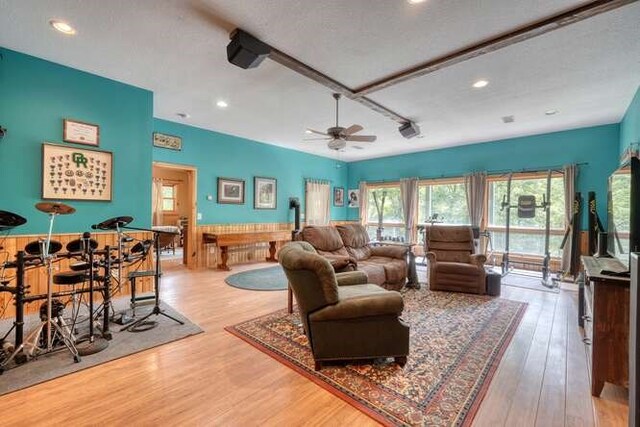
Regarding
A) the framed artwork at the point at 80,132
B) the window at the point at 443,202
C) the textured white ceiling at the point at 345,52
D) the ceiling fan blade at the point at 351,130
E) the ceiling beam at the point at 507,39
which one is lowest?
the window at the point at 443,202

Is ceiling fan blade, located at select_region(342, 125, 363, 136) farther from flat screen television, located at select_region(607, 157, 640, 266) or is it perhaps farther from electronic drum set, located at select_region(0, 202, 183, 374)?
electronic drum set, located at select_region(0, 202, 183, 374)

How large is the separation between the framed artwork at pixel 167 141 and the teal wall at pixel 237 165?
72mm

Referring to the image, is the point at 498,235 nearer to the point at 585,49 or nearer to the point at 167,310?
the point at 585,49

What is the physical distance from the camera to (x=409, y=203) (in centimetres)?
766

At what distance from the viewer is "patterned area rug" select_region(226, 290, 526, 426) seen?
70.4 inches

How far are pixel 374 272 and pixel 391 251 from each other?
869 mm

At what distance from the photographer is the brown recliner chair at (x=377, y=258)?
384cm

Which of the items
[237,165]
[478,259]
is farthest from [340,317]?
[237,165]

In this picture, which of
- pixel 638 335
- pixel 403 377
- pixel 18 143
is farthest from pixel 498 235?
pixel 18 143

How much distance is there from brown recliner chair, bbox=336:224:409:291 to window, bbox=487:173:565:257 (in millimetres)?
3359

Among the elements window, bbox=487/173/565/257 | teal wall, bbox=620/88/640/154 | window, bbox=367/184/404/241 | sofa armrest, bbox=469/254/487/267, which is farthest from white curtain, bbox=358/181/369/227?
teal wall, bbox=620/88/640/154

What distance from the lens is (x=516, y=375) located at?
2.16m

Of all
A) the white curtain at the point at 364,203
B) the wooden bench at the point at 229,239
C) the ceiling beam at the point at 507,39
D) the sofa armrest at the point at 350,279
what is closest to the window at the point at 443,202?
the white curtain at the point at 364,203

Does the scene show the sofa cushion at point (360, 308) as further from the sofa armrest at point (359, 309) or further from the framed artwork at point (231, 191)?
the framed artwork at point (231, 191)
